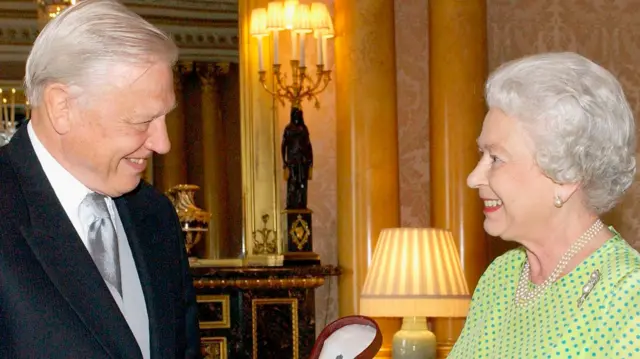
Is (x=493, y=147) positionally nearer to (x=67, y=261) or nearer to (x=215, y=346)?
(x=67, y=261)

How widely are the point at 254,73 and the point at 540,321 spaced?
4.61 meters

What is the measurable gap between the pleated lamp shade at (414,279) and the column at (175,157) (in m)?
1.89

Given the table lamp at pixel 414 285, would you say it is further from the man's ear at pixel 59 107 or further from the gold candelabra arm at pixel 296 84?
the man's ear at pixel 59 107

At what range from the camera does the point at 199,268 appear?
6312 mm

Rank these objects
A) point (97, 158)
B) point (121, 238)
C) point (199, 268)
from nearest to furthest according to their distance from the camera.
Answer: point (97, 158), point (121, 238), point (199, 268)

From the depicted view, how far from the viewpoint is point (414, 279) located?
502cm

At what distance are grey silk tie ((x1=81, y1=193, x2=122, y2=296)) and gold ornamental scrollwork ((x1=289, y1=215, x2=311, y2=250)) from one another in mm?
4210

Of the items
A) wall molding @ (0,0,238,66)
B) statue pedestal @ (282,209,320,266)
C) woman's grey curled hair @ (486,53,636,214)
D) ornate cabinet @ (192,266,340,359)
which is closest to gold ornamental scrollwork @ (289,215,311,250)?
statue pedestal @ (282,209,320,266)

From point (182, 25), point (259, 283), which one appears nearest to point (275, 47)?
point (182, 25)

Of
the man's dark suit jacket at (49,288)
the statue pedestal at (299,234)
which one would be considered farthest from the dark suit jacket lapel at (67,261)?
the statue pedestal at (299,234)

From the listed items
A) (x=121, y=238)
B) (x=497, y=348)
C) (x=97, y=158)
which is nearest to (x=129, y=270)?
(x=121, y=238)

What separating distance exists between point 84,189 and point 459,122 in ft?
14.0

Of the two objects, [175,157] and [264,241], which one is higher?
[175,157]

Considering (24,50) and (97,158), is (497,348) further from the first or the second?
(24,50)
